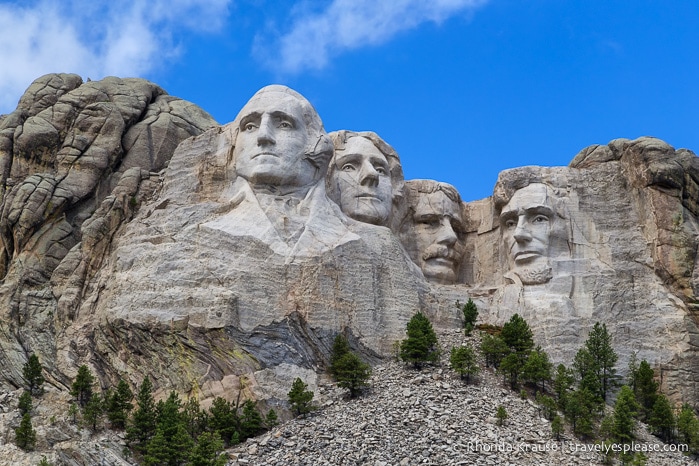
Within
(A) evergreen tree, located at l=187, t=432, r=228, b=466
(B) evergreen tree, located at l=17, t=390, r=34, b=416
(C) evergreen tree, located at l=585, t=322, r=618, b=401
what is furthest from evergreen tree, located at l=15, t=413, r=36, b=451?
(C) evergreen tree, located at l=585, t=322, r=618, b=401

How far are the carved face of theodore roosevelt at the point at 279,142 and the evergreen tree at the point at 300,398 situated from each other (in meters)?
6.30

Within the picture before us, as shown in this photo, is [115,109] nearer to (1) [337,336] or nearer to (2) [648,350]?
(1) [337,336]

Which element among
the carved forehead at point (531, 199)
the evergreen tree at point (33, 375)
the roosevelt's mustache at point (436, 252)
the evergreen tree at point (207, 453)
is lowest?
the evergreen tree at point (207, 453)

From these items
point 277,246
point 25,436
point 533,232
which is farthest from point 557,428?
point 25,436

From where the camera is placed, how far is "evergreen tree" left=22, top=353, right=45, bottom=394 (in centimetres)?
4059

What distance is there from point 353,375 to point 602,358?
6494mm

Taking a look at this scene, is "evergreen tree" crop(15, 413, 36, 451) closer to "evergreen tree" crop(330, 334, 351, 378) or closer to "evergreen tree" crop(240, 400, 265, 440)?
"evergreen tree" crop(240, 400, 265, 440)

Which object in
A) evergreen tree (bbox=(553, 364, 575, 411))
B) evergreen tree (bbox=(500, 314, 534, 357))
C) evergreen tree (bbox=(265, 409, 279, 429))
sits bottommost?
evergreen tree (bbox=(265, 409, 279, 429))

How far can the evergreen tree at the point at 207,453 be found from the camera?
36156 millimetres

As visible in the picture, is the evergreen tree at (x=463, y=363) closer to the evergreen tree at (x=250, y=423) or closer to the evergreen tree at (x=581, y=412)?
the evergreen tree at (x=581, y=412)

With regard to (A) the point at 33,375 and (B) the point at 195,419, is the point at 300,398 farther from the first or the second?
(A) the point at 33,375

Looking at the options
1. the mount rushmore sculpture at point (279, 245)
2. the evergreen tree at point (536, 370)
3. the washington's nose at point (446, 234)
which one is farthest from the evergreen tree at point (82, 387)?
the washington's nose at point (446, 234)

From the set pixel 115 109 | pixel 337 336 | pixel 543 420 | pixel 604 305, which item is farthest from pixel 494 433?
pixel 115 109

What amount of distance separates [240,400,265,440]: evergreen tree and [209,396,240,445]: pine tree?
5.0 inches
